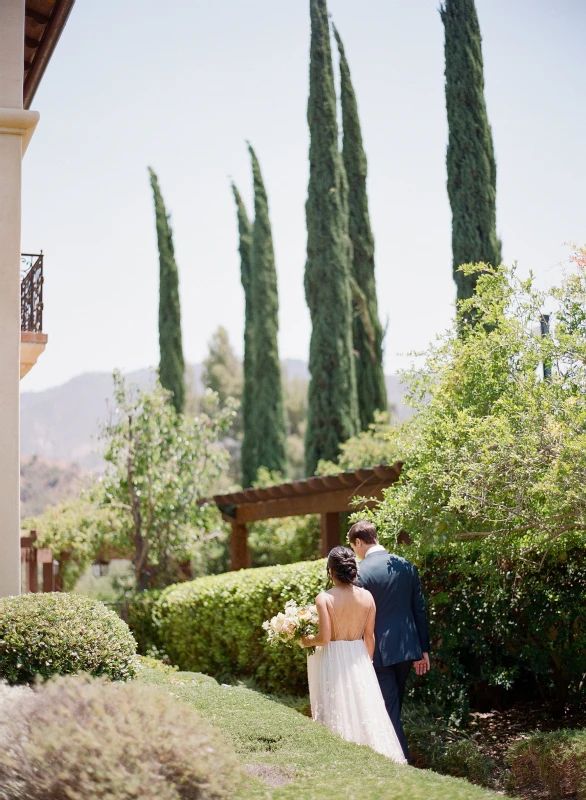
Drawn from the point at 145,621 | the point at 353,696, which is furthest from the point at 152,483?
the point at 353,696

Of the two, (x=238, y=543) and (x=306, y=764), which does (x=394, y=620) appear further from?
(x=238, y=543)

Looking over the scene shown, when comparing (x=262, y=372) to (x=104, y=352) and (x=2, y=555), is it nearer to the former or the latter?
(x=2, y=555)

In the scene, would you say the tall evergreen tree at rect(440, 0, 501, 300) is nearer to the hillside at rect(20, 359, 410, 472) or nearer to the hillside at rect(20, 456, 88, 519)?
the hillside at rect(20, 456, 88, 519)

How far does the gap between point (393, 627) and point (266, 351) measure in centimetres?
2073

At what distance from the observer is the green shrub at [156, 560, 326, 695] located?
377 inches

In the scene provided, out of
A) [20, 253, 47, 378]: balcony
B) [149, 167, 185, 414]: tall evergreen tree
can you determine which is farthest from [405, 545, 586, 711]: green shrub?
[149, 167, 185, 414]: tall evergreen tree

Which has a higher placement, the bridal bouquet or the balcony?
the balcony

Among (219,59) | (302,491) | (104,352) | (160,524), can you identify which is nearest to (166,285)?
(219,59)

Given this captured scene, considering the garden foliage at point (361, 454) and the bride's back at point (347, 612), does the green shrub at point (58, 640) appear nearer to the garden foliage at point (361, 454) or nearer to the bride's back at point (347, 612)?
the bride's back at point (347, 612)

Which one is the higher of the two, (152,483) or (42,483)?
(152,483)

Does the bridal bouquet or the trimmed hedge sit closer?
the bridal bouquet

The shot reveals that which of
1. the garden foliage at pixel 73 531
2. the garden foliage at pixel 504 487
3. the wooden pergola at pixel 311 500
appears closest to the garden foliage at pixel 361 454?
the wooden pergola at pixel 311 500

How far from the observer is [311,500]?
45.3 feet

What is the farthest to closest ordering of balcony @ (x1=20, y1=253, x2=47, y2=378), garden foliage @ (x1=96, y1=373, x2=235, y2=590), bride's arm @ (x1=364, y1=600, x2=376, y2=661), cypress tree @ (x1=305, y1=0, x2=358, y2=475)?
1. cypress tree @ (x1=305, y1=0, x2=358, y2=475)
2. garden foliage @ (x1=96, y1=373, x2=235, y2=590)
3. balcony @ (x1=20, y1=253, x2=47, y2=378)
4. bride's arm @ (x1=364, y1=600, x2=376, y2=661)
